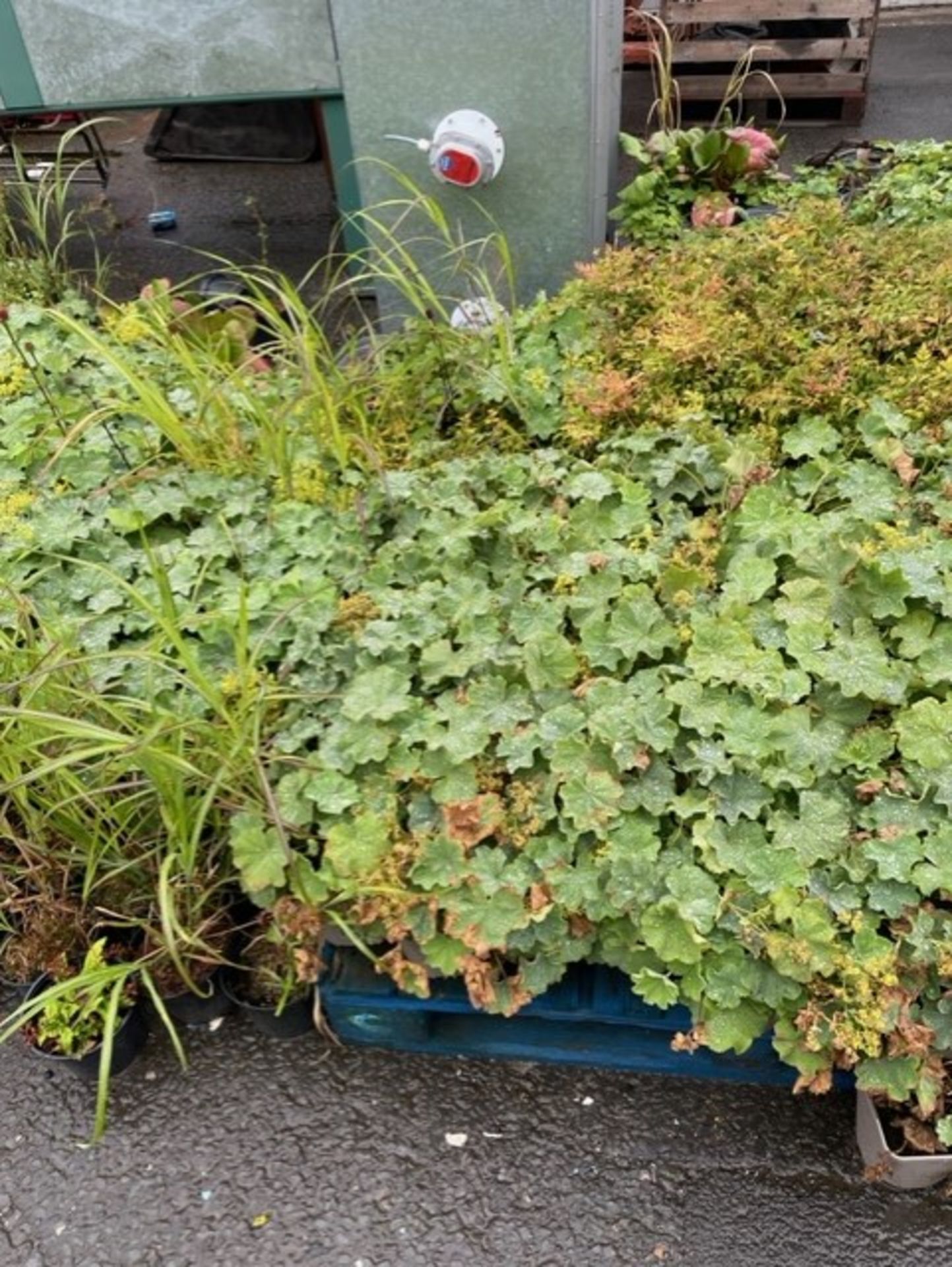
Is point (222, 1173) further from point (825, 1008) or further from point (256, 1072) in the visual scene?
point (825, 1008)

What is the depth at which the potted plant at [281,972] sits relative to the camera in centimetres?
167

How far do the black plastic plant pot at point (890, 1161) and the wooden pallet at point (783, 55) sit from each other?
4710 mm

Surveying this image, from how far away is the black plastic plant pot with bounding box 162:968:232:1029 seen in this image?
1907mm

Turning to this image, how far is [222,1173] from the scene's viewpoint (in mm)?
1790

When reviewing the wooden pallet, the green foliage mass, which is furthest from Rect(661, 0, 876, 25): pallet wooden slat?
the green foliage mass

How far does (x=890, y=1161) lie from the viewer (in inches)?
60.9

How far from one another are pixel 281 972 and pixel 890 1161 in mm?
1005

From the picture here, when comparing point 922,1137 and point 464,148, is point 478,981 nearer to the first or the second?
point 922,1137

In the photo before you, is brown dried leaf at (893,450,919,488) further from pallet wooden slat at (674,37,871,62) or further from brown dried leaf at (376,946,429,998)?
pallet wooden slat at (674,37,871,62)

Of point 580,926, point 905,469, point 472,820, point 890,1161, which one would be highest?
point 905,469

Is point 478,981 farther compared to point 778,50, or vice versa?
point 778,50

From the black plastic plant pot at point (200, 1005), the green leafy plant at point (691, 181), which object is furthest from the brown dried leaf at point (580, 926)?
the green leafy plant at point (691, 181)

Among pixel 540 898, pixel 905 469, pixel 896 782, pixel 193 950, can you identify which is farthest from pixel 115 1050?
pixel 905 469

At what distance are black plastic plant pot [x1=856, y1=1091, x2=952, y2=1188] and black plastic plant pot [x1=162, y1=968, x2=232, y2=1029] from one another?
109 cm
